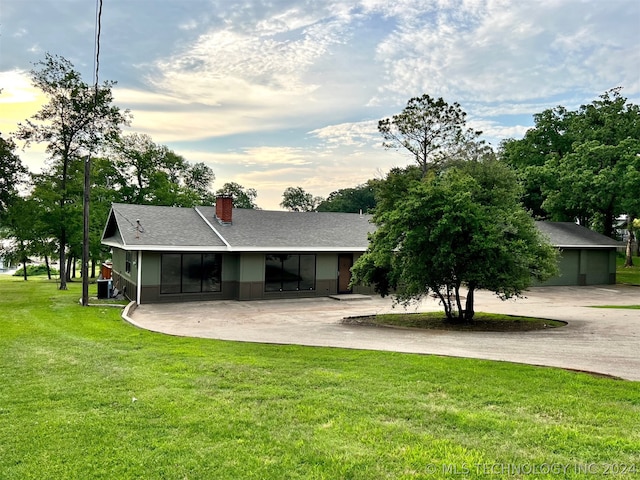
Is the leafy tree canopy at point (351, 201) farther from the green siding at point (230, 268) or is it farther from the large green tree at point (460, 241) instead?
the large green tree at point (460, 241)

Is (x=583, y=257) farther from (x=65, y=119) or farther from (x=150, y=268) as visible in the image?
(x=65, y=119)

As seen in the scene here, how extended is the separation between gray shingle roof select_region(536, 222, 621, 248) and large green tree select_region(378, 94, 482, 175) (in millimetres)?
12338

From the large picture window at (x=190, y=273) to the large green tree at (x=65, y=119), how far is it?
11.7 metres

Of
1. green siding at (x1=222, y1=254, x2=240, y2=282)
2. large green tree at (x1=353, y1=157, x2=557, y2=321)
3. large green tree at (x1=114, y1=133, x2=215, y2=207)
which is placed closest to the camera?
large green tree at (x1=353, y1=157, x2=557, y2=321)

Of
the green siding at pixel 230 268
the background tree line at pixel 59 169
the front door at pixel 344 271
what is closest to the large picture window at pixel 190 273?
the green siding at pixel 230 268

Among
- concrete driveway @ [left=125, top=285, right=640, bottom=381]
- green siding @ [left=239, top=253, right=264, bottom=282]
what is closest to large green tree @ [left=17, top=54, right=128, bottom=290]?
green siding @ [left=239, top=253, right=264, bottom=282]

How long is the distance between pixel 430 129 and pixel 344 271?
23.6 metres

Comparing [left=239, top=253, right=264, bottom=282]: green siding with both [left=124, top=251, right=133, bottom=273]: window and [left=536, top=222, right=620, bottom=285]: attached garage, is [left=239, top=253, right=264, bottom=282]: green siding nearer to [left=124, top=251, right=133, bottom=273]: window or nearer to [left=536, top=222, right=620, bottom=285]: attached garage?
[left=124, top=251, right=133, bottom=273]: window

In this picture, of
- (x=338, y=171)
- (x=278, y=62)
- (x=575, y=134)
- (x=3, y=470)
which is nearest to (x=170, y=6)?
(x=278, y=62)

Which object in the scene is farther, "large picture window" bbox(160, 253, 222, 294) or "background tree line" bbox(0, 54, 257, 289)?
"background tree line" bbox(0, 54, 257, 289)

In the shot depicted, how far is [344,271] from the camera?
22.0 metres

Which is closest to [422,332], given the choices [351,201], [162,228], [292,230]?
[292,230]

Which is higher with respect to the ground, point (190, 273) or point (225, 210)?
point (225, 210)

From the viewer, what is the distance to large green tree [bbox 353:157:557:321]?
12.3 m
